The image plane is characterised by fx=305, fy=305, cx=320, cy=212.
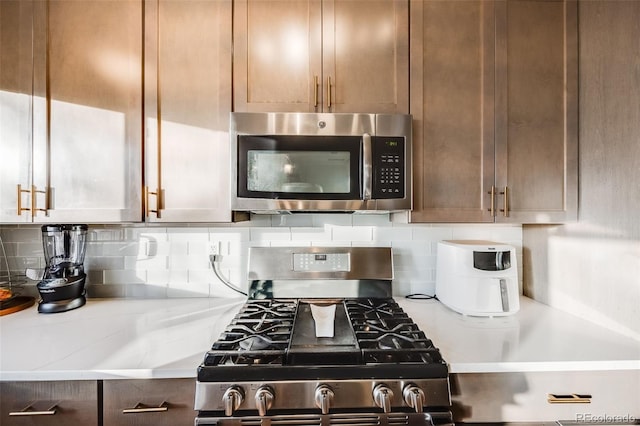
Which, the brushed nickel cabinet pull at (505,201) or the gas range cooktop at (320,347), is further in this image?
the brushed nickel cabinet pull at (505,201)

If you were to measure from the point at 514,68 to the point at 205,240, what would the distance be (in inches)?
68.5

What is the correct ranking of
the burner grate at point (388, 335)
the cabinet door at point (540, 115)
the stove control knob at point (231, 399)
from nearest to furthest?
1. the stove control knob at point (231, 399)
2. the burner grate at point (388, 335)
3. the cabinet door at point (540, 115)

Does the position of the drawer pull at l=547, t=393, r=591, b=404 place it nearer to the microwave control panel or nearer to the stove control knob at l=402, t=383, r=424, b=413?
the stove control knob at l=402, t=383, r=424, b=413

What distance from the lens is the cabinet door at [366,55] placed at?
1.35m

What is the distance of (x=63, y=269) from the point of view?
58.3 inches

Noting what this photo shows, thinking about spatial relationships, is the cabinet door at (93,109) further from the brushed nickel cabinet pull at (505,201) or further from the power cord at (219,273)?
the brushed nickel cabinet pull at (505,201)

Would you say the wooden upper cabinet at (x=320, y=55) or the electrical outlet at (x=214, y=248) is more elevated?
the wooden upper cabinet at (x=320, y=55)

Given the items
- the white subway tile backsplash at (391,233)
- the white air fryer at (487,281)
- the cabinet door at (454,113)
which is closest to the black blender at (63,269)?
the white subway tile backsplash at (391,233)

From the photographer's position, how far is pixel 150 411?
3.14 ft

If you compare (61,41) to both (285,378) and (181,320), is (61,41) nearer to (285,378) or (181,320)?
(181,320)

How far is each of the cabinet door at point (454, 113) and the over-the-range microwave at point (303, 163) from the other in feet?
0.81

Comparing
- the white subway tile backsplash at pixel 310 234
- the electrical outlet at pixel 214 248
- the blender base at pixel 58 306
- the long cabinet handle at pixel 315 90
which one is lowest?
the blender base at pixel 58 306

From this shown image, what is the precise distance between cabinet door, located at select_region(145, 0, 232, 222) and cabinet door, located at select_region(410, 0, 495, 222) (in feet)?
2.84

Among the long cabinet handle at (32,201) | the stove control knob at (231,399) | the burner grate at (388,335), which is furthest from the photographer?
the long cabinet handle at (32,201)
